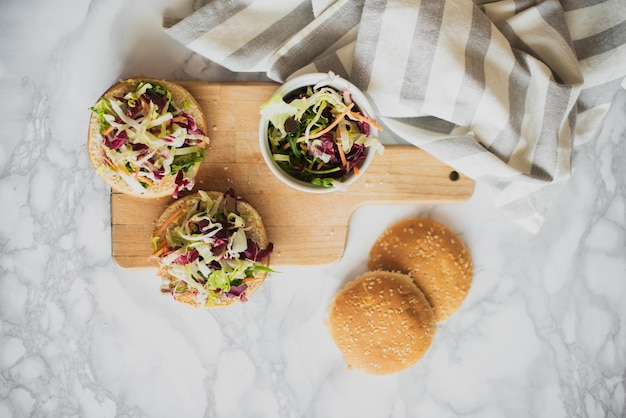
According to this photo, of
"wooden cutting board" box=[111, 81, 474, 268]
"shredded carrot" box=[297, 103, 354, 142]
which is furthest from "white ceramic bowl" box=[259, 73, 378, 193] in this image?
"wooden cutting board" box=[111, 81, 474, 268]

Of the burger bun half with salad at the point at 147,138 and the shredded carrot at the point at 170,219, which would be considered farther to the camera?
→ the shredded carrot at the point at 170,219

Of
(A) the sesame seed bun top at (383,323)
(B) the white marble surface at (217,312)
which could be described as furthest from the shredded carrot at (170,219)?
(A) the sesame seed bun top at (383,323)

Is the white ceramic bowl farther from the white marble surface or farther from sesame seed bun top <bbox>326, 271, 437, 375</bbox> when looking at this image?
sesame seed bun top <bbox>326, 271, 437, 375</bbox>

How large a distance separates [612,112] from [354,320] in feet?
3.91

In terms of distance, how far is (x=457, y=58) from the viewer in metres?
1.58

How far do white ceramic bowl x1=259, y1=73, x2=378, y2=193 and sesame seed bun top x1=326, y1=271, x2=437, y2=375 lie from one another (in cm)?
41

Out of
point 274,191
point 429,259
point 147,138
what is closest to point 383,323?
point 429,259

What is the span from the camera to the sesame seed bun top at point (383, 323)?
1770 mm

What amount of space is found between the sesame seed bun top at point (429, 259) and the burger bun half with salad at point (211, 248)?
426mm

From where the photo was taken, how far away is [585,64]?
174cm

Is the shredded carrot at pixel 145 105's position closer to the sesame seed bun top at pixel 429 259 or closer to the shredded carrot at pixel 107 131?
the shredded carrot at pixel 107 131

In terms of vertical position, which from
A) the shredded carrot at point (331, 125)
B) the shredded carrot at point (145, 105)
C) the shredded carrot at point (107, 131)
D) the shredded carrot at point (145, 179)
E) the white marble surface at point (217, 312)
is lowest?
the white marble surface at point (217, 312)

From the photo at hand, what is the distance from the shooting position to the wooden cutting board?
1.73 metres

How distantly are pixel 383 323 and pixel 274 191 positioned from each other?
550 mm
